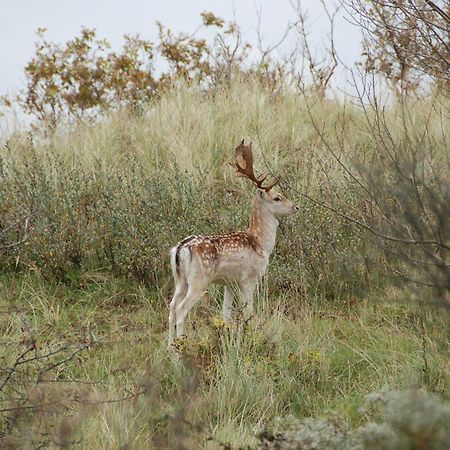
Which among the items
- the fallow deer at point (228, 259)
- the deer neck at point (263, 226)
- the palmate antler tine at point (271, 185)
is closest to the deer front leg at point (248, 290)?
the fallow deer at point (228, 259)

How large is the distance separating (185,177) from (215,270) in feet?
10.8

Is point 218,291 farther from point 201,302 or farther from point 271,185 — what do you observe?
point 271,185

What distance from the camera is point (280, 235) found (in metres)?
10.0

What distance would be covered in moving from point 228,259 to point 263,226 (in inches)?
34.5

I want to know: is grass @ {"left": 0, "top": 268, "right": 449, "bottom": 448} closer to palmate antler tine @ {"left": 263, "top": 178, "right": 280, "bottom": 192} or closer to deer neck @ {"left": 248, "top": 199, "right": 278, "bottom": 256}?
deer neck @ {"left": 248, "top": 199, "right": 278, "bottom": 256}

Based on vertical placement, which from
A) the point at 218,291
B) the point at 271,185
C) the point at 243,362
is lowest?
the point at 243,362

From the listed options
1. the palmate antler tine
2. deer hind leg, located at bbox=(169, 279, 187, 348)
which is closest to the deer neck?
the palmate antler tine

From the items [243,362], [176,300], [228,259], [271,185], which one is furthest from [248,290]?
[243,362]

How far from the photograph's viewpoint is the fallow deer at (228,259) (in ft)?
25.8

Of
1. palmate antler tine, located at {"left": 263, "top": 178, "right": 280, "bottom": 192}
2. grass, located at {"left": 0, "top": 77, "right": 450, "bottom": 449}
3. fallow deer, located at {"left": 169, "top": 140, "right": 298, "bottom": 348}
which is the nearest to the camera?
grass, located at {"left": 0, "top": 77, "right": 450, "bottom": 449}

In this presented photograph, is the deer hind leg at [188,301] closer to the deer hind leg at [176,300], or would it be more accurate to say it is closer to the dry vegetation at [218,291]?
the deer hind leg at [176,300]

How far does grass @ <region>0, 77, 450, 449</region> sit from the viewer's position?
6.05m

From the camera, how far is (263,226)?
29.2ft

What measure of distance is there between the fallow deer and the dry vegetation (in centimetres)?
25
